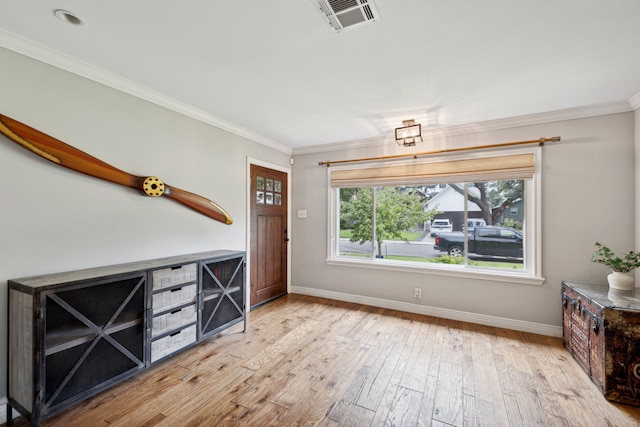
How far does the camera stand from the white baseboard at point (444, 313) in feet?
9.87

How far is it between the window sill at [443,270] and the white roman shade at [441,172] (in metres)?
1.10

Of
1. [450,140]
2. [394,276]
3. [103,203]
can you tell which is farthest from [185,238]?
[450,140]

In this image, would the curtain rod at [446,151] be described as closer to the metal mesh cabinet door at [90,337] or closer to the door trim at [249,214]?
the door trim at [249,214]

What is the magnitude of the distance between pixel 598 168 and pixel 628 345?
1.74 m

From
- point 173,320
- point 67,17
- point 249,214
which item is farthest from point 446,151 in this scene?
point 67,17

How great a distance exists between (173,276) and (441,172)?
3184 mm

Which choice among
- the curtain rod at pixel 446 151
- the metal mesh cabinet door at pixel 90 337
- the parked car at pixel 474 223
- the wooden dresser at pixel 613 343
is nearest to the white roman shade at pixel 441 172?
the curtain rod at pixel 446 151

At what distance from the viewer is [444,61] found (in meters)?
1.99

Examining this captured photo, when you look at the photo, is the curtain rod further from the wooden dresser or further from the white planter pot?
the wooden dresser

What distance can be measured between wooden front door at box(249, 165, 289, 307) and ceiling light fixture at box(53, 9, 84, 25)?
2.28 metres

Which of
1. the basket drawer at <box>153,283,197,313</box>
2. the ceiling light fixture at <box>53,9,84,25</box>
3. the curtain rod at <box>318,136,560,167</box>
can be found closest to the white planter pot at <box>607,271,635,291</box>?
the curtain rod at <box>318,136,560,167</box>

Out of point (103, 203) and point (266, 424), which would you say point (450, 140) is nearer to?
point (266, 424)

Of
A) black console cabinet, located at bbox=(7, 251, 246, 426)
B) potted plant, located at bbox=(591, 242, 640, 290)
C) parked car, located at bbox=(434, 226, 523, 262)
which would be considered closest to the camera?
black console cabinet, located at bbox=(7, 251, 246, 426)

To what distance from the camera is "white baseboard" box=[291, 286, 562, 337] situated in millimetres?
3008
